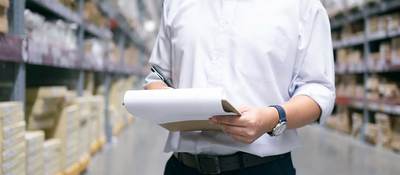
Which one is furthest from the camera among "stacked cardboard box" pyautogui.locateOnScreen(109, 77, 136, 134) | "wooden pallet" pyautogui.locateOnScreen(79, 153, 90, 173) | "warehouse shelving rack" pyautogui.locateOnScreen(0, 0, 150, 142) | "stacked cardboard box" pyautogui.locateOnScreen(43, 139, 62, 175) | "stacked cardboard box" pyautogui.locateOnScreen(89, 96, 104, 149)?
"stacked cardboard box" pyautogui.locateOnScreen(109, 77, 136, 134)

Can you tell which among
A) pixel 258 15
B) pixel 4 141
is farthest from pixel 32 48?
pixel 258 15

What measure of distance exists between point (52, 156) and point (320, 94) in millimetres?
1892

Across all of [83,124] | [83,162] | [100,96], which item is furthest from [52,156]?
[100,96]

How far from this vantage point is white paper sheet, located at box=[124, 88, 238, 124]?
83 cm

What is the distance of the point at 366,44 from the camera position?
5.39 meters

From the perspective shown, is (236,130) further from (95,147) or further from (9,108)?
(95,147)

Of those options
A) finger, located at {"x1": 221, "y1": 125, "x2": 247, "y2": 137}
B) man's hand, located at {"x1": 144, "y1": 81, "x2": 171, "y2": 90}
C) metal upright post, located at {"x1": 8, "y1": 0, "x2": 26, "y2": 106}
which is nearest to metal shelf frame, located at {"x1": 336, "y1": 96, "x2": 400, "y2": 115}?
metal upright post, located at {"x1": 8, "y1": 0, "x2": 26, "y2": 106}

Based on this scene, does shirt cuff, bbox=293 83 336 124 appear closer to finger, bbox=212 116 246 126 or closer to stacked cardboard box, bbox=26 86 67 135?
finger, bbox=212 116 246 126

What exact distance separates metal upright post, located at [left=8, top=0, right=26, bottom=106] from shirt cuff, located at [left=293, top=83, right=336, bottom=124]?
4.84ft

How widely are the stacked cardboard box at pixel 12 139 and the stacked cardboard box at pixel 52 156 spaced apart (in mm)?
405

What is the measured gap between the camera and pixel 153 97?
2.83 ft

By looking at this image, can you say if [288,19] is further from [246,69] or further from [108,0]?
[108,0]

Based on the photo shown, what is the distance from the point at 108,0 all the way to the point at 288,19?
4179mm

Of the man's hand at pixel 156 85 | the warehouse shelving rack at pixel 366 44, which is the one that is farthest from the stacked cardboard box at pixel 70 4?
the warehouse shelving rack at pixel 366 44
